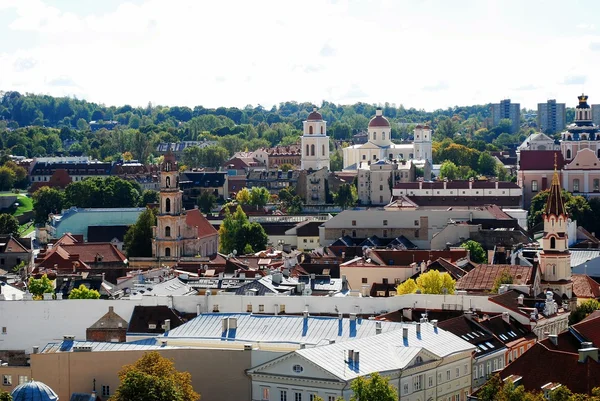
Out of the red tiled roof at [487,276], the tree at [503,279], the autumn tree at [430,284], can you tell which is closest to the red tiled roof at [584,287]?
the red tiled roof at [487,276]

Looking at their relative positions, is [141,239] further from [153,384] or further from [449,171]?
[449,171]

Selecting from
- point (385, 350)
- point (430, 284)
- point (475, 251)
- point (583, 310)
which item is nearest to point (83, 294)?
point (430, 284)

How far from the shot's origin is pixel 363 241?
92.8 metres

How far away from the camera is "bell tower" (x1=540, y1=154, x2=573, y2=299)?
65.8 m

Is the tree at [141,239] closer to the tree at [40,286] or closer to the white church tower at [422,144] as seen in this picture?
the tree at [40,286]

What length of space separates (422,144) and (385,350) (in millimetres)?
121089

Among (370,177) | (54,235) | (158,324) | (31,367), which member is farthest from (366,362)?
(370,177)

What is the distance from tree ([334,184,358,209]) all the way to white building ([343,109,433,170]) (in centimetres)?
2623

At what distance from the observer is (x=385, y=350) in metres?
44.4

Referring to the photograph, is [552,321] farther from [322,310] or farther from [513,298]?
[322,310]

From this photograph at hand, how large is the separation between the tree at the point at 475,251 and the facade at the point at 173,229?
1543cm

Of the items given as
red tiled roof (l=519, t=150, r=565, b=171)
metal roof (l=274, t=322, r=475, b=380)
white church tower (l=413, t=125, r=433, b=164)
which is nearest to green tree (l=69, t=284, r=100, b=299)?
metal roof (l=274, t=322, r=475, b=380)

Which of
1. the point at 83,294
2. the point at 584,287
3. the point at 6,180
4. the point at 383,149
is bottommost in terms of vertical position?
the point at 584,287

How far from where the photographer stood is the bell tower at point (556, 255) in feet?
216
